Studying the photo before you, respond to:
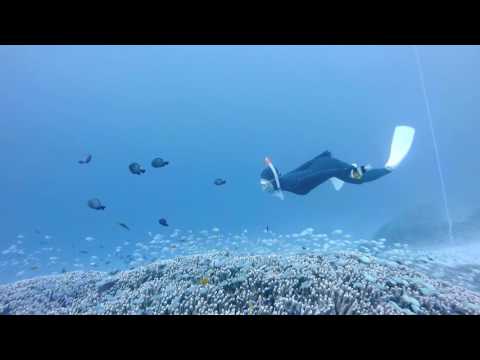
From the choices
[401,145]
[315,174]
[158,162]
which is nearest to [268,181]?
[315,174]

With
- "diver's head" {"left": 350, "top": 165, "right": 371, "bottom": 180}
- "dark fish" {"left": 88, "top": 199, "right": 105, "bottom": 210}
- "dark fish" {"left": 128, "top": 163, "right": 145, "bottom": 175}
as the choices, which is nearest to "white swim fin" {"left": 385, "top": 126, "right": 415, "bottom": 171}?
"diver's head" {"left": 350, "top": 165, "right": 371, "bottom": 180}

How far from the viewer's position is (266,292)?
13.9 ft

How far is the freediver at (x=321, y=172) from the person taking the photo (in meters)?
5.49

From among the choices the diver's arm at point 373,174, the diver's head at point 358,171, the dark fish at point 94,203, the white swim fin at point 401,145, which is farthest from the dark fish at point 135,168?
the white swim fin at point 401,145

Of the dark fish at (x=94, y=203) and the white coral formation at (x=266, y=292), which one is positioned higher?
the dark fish at (x=94, y=203)

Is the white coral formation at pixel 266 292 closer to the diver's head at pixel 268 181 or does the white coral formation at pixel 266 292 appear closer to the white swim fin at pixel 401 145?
the diver's head at pixel 268 181

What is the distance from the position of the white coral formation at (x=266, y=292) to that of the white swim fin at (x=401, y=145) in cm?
189

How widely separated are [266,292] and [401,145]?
3.97 meters

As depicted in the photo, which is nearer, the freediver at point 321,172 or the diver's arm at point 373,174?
the freediver at point 321,172

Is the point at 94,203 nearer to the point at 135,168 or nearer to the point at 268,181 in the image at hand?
A: the point at 135,168
